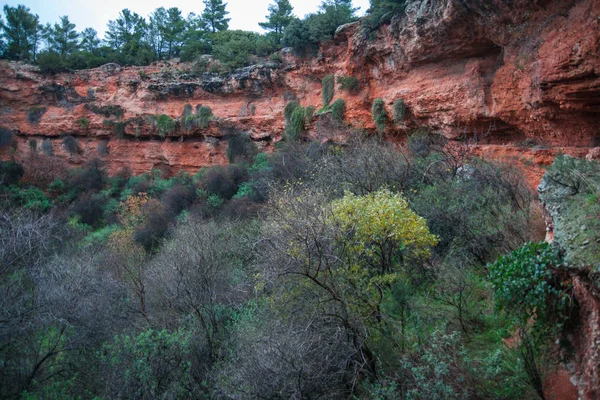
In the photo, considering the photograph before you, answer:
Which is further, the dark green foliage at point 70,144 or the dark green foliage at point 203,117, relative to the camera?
the dark green foliage at point 70,144

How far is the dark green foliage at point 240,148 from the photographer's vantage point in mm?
23141

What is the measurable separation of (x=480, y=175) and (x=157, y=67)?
82.0ft

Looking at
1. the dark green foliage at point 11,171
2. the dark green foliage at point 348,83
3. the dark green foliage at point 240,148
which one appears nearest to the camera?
the dark green foliage at point 348,83

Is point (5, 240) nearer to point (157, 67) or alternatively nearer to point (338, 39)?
point (338, 39)

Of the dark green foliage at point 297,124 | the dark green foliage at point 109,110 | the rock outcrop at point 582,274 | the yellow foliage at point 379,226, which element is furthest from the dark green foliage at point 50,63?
the rock outcrop at point 582,274

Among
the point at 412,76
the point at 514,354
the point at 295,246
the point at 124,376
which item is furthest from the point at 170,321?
the point at 412,76

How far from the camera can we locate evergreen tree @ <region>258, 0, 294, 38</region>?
91.0 feet

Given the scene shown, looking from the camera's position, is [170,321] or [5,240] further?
[170,321]

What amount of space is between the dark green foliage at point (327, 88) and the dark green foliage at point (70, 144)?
18744 millimetres

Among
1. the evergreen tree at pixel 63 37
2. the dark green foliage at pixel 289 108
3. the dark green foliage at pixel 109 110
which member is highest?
the evergreen tree at pixel 63 37

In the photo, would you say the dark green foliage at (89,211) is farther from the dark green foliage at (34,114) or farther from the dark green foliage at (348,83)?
the dark green foliage at (348,83)

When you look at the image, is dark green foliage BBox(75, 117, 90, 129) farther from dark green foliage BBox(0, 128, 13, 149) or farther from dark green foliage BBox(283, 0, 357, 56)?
dark green foliage BBox(283, 0, 357, 56)

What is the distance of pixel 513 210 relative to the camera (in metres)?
8.45

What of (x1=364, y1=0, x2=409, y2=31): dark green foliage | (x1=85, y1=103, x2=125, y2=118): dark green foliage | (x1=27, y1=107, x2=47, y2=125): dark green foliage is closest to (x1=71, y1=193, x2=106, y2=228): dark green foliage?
(x1=85, y1=103, x2=125, y2=118): dark green foliage
